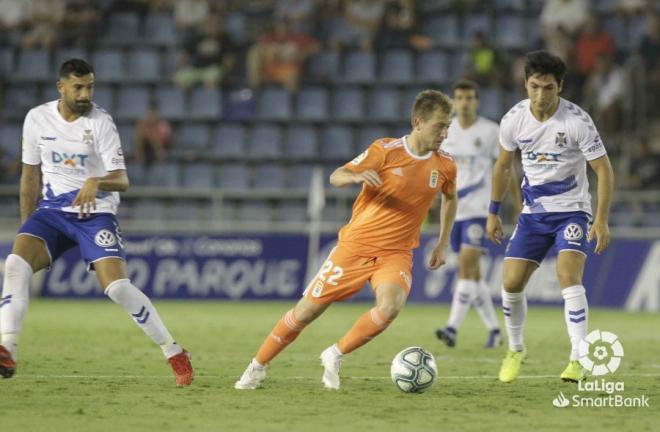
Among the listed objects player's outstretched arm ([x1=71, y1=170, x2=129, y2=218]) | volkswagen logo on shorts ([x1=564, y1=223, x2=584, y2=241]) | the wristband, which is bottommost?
volkswagen logo on shorts ([x1=564, y1=223, x2=584, y2=241])

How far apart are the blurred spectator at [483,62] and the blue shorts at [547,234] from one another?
13.3 metres

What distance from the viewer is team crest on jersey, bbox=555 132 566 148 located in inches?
382

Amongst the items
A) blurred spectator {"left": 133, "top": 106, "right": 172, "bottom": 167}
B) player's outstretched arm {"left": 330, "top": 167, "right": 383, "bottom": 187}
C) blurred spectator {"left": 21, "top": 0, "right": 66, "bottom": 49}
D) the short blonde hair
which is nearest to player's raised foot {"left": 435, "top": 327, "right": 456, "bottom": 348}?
the short blonde hair

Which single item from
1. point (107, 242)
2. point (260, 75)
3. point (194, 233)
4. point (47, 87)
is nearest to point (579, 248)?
point (107, 242)

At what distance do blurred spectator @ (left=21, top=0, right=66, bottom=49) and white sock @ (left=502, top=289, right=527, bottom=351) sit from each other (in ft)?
55.1

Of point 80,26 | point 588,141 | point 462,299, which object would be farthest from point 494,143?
point 80,26

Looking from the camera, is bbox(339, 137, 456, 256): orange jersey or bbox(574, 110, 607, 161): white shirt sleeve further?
bbox(574, 110, 607, 161): white shirt sleeve

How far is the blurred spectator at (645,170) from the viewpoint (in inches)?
849

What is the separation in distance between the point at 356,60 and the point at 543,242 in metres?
15.0

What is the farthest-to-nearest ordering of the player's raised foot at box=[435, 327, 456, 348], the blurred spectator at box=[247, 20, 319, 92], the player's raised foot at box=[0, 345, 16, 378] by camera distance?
the blurred spectator at box=[247, 20, 319, 92], the player's raised foot at box=[435, 327, 456, 348], the player's raised foot at box=[0, 345, 16, 378]

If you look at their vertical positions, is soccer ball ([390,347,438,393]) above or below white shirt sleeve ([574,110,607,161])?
below

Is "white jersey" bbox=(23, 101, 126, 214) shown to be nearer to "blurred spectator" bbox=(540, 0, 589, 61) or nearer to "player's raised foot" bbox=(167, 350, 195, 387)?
"player's raised foot" bbox=(167, 350, 195, 387)

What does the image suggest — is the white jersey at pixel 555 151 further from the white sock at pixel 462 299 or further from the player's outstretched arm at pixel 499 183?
the white sock at pixel 462 299

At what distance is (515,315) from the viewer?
1023 cm
